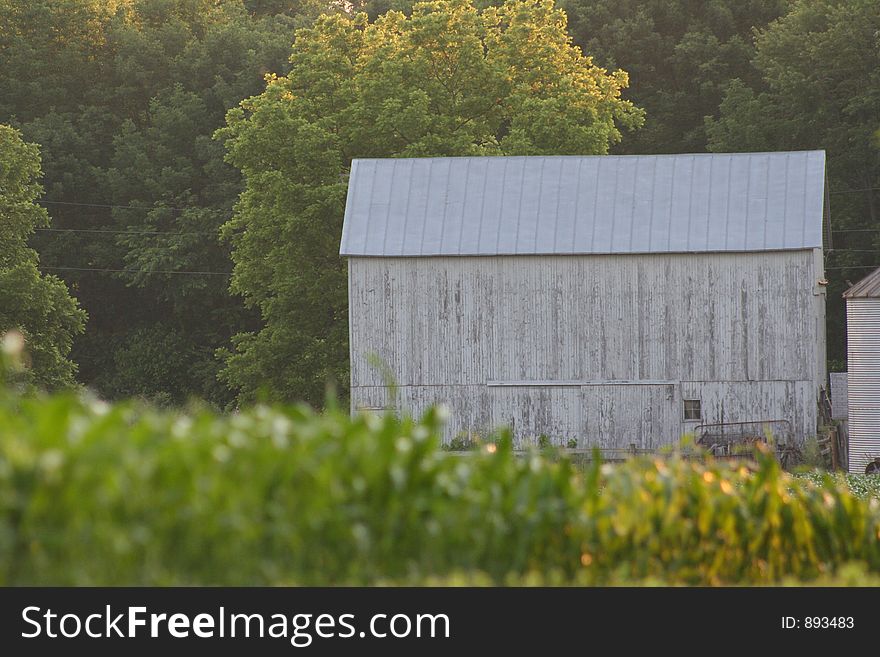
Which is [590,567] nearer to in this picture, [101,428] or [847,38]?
[101,428]

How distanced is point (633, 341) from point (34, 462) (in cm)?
2727

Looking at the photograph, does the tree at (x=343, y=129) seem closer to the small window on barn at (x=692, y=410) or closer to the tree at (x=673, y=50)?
the tree at (x=673, y=50)

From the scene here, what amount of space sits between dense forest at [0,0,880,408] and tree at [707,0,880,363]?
9cm

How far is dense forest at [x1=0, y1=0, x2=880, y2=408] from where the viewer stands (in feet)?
131

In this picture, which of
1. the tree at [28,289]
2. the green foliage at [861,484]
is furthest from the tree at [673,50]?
the green foliage at [861,484]

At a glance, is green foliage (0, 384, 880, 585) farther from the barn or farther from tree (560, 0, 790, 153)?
tree (560, 0, 790, 153)

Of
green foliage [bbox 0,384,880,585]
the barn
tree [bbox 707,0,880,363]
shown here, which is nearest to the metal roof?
the barn

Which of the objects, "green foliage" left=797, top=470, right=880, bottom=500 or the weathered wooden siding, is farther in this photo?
the weathered wooden siding

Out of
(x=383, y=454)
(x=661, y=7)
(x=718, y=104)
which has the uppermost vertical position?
(x=661, y=7)

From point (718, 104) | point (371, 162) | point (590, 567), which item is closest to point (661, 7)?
point (718, 104)

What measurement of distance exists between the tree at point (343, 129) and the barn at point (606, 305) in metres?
7.54

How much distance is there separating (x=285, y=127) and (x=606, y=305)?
13.2 metres

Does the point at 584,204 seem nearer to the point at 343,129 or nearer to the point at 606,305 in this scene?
the point at 606,305

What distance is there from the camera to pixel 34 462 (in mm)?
3926
